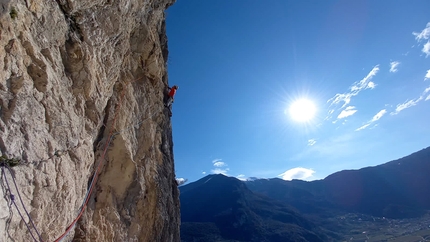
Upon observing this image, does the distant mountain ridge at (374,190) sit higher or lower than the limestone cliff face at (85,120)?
higher

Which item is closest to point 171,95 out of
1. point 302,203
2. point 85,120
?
point 85,120

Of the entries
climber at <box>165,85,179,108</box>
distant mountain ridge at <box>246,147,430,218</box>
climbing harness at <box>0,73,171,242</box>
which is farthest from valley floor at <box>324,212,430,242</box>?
climbing harness at <box>0,73,171,242</box>

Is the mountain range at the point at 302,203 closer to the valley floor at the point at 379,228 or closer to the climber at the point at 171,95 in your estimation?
the valley floor at the point at 379,228

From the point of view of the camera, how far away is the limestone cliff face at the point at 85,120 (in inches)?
174

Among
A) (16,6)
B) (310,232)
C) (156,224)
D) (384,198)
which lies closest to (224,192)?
(310,232)

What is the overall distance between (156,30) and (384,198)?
Result: 5253 inches

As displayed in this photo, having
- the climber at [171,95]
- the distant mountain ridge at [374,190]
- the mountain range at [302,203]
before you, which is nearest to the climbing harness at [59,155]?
the climber at [171,95]

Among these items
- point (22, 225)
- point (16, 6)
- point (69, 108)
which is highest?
point (16, 6)

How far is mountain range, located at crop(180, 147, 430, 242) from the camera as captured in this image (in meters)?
79.2

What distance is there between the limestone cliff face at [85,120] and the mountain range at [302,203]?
66093 millimetres

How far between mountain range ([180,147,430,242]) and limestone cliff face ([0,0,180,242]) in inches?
2602

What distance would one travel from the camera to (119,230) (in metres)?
7.99

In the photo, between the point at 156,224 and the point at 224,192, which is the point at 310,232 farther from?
the point at 156,224

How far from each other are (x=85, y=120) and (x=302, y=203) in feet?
432
